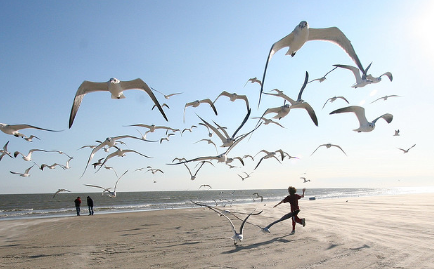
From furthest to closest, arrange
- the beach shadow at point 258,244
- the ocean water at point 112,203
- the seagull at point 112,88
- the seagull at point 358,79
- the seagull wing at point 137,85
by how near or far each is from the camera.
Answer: the ocean water at point 112,203 < the seagull at point 358,79 < the seagull wing at point 137,85 < the seagull at point 112,88 < the beach shadow at point 258,244

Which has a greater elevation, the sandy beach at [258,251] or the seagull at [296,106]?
the seagull at [296,106]

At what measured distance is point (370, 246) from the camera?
7320 mm

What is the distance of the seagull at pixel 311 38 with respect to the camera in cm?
704

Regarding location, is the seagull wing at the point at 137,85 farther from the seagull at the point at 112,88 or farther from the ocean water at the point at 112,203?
the ocean water at the point at 112,203

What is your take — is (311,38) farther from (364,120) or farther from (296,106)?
(364,120)

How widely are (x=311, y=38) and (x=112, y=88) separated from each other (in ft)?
21.3

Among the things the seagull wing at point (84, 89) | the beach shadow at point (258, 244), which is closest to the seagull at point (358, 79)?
the beach shadow at point (258, 244)

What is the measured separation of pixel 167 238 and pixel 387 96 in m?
15.1

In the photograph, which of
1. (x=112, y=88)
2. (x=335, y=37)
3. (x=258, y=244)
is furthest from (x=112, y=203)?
(x=335, y=37)

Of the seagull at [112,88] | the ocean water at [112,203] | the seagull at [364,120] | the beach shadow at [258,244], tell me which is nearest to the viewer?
the beach shadow at [258,244]

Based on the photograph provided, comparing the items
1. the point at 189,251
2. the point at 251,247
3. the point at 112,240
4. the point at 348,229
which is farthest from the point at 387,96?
the point at 112,240

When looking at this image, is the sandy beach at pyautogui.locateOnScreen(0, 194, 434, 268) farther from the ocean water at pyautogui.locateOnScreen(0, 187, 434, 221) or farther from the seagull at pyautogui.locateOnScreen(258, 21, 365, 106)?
the seagull at pyautogui.locateOnScreen(258, 21, 365, 106)

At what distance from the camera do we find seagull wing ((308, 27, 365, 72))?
744cm

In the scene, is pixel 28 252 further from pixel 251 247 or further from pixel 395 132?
pixel 395 132
